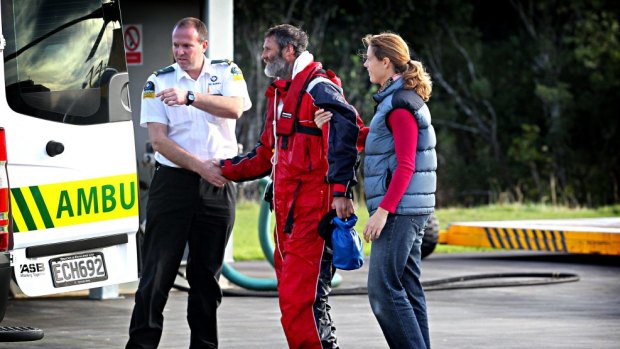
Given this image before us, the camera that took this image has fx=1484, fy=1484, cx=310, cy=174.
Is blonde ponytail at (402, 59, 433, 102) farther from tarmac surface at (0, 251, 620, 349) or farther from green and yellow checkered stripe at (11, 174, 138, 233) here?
tarmac surface at (0, 251, 620, 349)

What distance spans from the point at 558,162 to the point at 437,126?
10.7 feet

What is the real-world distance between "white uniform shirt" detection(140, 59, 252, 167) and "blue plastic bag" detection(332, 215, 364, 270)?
1.11 m

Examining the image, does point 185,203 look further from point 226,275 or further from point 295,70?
point 226,275

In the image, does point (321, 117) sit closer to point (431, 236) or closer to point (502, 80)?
point (431, 236)

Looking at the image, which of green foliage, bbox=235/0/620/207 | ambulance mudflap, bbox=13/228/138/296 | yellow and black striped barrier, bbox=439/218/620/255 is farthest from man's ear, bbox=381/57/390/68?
green foliage, bbox=235/0/620/207

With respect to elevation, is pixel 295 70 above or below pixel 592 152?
above

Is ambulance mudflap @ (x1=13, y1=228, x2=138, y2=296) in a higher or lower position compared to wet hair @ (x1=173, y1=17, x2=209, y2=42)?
lower

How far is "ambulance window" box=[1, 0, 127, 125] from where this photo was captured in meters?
8.41

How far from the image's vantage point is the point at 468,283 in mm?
13055

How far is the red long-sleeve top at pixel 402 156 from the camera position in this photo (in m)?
6.98

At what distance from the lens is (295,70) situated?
746 centimetres

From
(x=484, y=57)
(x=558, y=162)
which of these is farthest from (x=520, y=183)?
(x=484, y=57)

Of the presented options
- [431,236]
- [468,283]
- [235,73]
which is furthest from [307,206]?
[431,236]

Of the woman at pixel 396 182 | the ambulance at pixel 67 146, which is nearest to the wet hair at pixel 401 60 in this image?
the woman at pixel 396 182
